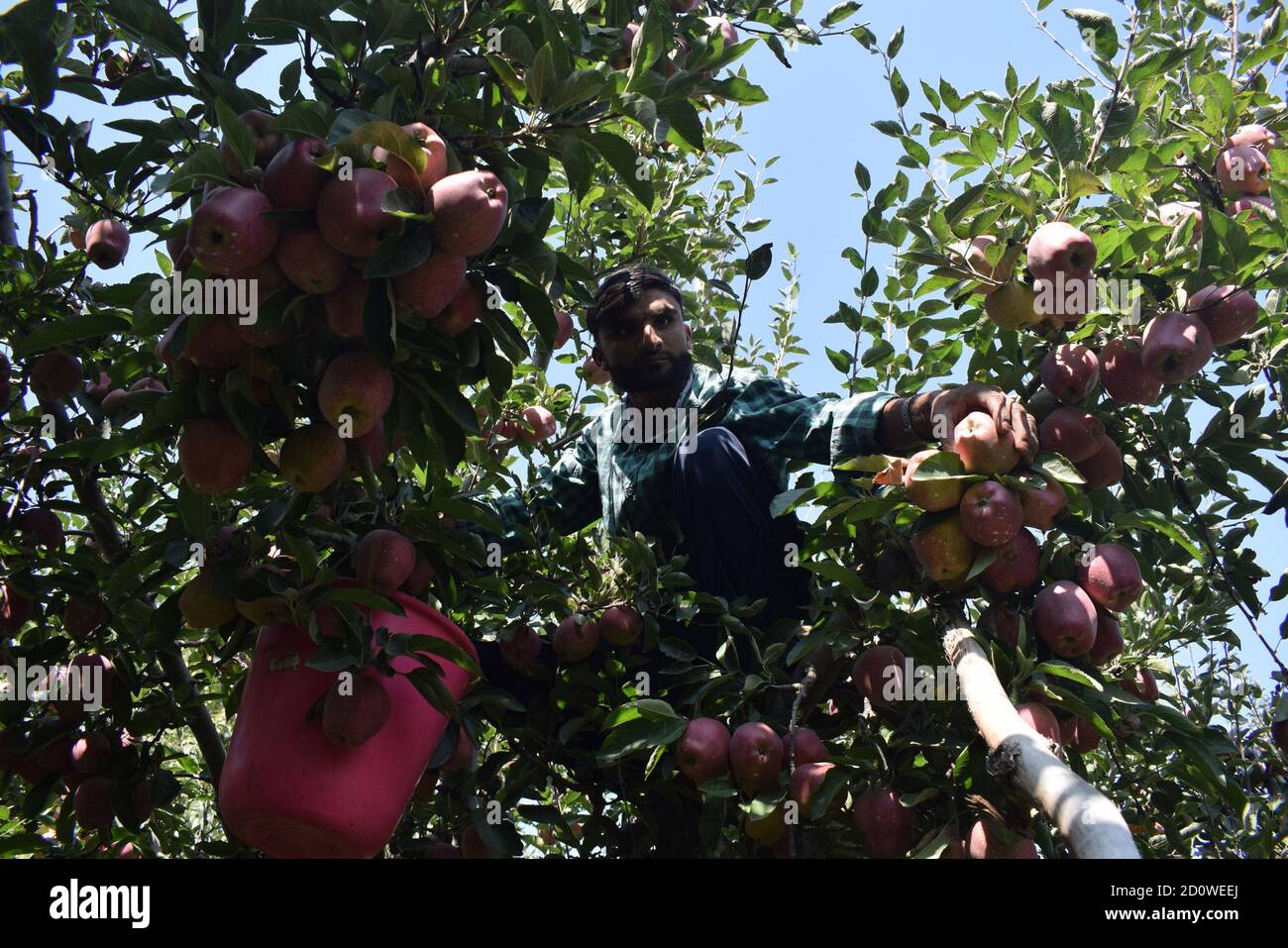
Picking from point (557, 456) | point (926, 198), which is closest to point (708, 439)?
point (926, 198)

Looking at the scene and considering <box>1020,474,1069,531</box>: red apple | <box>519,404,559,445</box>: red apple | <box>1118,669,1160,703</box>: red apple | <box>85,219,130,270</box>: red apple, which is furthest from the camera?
<box>519,404,559,445</box>: red apple

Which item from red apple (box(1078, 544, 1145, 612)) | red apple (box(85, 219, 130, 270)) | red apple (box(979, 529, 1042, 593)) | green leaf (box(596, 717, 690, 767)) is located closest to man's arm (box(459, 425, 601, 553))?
green leaf (box(596, 717, 690, 767))

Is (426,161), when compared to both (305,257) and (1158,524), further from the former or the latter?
(1158,524)

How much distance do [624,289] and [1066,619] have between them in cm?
154

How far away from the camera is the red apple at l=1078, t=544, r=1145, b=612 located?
2193 mm

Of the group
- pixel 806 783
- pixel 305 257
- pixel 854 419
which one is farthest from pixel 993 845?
pixel 305 257

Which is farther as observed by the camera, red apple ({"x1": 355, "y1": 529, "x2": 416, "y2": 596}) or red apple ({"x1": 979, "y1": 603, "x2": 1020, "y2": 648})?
red apple ({"x1": 979, "y1": 603, "x2": 1020, "y2": 648})

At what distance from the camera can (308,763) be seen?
1.93m

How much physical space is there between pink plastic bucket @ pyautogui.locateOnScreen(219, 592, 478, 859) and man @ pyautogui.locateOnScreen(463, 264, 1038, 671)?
0.56 meters

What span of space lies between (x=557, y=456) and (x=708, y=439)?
1.03 m

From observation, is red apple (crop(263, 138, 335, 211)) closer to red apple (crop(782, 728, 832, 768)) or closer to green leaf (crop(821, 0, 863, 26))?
red apple (crop(782, 728, 832, 768))

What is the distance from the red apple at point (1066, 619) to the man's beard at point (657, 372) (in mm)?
1225

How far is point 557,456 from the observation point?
3.59 m

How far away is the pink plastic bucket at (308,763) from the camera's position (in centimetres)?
192
